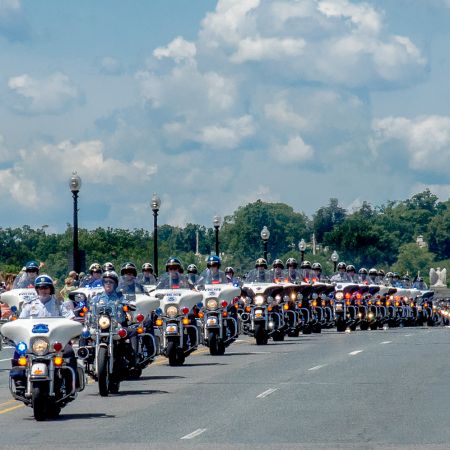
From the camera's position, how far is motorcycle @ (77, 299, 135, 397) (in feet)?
73.8

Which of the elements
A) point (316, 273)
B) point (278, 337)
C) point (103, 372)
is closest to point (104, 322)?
point (103, 372)

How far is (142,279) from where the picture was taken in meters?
30.2

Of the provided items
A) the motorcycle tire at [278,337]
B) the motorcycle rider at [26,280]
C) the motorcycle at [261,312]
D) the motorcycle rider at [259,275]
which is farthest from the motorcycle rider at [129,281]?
the motorcycle tire at [278,337]

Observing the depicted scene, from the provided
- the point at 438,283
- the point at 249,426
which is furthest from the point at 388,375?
the point at 438,283

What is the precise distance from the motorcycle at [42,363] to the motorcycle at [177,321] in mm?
10017

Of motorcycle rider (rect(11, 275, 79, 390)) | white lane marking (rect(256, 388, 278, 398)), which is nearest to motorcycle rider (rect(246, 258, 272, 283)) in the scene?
white lane marking (rect(256, 388, 278, 398))

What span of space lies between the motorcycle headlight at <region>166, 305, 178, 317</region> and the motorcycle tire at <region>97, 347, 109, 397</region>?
20.8 feet

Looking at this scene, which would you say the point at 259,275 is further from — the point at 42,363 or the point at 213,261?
the point at 42,363

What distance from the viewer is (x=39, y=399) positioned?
62.3 ft

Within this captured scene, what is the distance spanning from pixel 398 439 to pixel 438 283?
163624 millimetres

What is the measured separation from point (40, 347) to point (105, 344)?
11.7 feet

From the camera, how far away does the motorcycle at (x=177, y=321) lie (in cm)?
2959

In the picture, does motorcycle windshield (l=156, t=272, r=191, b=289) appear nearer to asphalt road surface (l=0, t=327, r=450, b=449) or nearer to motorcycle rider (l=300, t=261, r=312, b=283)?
asphalt road surface (l=0, t=327, r=450, b=449)

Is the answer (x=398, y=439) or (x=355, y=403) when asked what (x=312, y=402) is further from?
(x=398, y=439)
